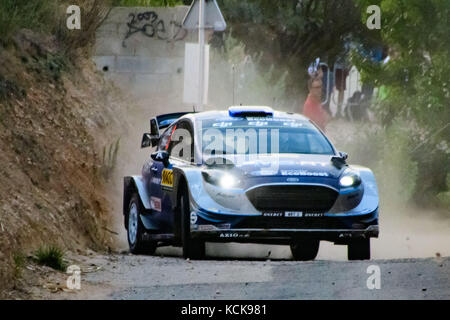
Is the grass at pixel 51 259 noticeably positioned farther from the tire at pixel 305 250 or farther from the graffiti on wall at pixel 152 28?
the graffiti on wall at pixel 152 28

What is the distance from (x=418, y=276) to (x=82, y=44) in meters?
13.6

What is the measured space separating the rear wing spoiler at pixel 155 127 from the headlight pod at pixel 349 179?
11.6ft

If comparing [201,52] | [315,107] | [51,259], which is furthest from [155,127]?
[315,107]

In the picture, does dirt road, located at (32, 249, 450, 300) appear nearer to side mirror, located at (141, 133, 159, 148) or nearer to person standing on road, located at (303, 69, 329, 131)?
side mirror, located at (141, 133, 159, 148)

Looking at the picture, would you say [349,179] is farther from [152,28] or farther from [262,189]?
[152,28]

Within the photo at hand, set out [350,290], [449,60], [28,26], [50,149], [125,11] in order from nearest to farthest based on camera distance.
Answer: [350,290], [50,149], [28,26], [449,60], [125,11]

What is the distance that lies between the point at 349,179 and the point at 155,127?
366 centimetres

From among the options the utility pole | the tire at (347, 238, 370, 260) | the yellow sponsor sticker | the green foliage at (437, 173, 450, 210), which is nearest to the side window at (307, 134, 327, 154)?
the tire at (347, 238, 370, 260)

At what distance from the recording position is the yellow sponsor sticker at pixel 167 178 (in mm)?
16391

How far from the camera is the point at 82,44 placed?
25703 mm

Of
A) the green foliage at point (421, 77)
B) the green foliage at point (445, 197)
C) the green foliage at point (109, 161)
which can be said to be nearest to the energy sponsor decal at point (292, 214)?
the green foliage at point (109, 161)

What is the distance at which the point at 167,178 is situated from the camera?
1661 cm

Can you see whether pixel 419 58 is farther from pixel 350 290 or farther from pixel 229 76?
pixel 350 290
